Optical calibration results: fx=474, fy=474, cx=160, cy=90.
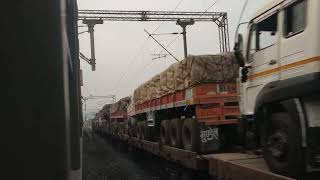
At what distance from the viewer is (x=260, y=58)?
21.7 ft

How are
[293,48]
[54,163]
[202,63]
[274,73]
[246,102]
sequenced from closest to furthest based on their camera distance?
[54,163], [293,48], [274,73], [246,102], [202,63]

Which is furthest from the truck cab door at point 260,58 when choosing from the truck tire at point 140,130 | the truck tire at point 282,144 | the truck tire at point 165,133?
the truck tire at point 140,130

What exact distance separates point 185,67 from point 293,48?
5.12 metres

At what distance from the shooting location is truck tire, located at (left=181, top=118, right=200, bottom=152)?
967cm

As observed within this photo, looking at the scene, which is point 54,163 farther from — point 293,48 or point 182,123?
point 182,123

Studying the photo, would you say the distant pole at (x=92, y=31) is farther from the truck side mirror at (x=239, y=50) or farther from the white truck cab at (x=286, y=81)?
the white truck cab at (x=286, y=81)

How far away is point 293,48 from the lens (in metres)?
5.57

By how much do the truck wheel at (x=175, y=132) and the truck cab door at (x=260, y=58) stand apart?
392cm

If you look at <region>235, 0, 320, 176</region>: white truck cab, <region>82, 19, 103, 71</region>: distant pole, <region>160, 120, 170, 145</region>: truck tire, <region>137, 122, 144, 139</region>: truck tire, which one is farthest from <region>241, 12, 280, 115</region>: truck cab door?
<region>82, 19, 103, 71</region>: distant pole

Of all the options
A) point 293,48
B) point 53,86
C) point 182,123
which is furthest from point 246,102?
point 53,86

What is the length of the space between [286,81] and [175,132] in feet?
21.4

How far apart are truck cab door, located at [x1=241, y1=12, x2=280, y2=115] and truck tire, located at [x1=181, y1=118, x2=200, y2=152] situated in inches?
91.1

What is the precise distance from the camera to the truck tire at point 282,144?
17.4 ft

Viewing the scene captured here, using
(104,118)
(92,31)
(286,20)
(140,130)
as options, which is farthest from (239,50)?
(104,118)
